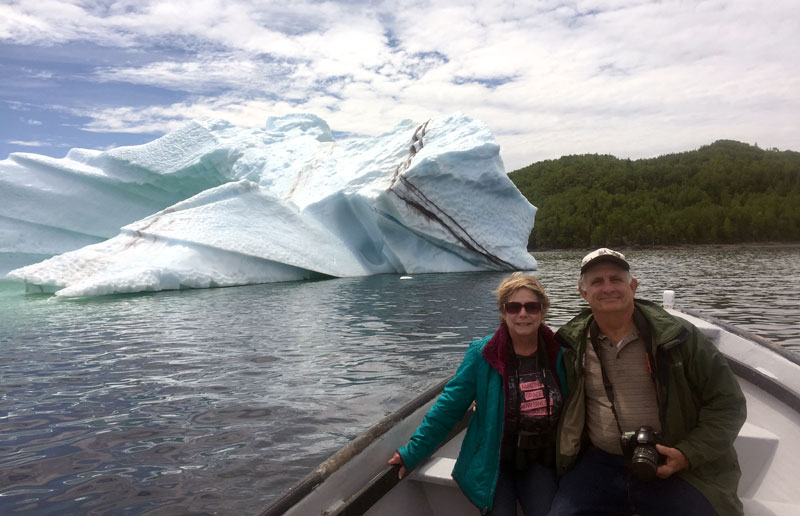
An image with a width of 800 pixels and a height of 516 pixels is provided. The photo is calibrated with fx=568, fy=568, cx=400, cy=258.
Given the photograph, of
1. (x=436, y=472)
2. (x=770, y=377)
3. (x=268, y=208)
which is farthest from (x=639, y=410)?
(x=268, y=208)

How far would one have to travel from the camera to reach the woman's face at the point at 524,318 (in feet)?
6.87

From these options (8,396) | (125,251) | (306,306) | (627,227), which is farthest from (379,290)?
(627,227)

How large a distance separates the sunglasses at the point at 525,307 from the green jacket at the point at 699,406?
393 millimetres

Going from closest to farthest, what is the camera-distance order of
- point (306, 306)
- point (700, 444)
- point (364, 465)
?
point (700, 444) → point (364, 465) → point (306, 306)

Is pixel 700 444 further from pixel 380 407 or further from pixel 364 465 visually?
pixel 380 407

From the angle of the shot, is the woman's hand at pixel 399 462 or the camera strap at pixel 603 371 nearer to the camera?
the camera strap at pixel 603 371

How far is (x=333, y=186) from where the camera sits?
21844 mm

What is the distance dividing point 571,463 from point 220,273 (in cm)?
1591

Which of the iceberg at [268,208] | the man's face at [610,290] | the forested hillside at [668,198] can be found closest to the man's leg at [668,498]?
the man's face at [610,290]

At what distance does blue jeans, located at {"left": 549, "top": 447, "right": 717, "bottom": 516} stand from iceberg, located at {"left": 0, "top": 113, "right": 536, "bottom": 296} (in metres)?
14.8

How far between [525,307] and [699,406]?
25.5 inches

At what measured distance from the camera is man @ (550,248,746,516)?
182 cm

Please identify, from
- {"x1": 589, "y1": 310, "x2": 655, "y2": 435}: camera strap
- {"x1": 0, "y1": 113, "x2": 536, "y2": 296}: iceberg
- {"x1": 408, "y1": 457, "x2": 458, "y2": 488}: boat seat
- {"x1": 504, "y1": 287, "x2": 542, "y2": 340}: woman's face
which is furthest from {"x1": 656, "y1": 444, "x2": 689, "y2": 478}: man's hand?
{"x1": 0, "y1": 113, "x2": 536, "y2": 296}: iceberg

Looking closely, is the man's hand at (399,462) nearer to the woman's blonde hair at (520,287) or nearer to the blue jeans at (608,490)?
the blue jeans at (608,490)
